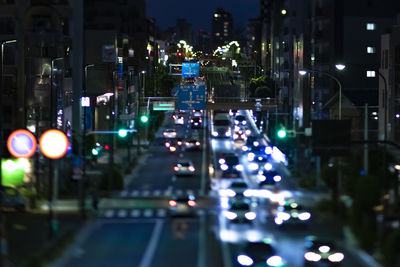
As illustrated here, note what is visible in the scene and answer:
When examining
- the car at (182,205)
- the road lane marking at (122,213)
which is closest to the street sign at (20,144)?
the road lane marking at (122,213)

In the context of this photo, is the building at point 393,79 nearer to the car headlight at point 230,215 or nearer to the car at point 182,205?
the car headlight at point 230,215

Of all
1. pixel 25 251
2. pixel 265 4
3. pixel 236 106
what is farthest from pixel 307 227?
pixel 265 4

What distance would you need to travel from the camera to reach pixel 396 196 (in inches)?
1159

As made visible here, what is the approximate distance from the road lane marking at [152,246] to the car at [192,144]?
15.6m

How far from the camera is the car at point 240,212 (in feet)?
86.8

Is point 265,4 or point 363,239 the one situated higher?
point 265,4

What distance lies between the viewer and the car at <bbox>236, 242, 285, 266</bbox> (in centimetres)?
2378

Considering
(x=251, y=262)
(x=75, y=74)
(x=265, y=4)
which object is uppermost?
(x=265, y=4)

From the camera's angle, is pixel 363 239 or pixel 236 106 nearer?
pixel 363 239

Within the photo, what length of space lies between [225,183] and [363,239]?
635 centimetres

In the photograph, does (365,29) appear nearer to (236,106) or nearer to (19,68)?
(236,106)

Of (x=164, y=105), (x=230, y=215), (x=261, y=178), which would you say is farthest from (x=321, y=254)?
(x=164, y=105)

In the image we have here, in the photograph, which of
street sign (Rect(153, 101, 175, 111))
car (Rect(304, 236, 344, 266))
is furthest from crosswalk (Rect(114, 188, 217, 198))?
street sign (Rect(153, 101, 175, 111))

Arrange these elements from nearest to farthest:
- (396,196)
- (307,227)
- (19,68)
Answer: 1. (307,227)
2. (396,196)
3. (19,68)
